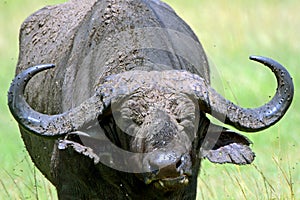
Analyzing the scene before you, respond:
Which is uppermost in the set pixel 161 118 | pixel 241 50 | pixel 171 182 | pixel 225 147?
pixel 161 118

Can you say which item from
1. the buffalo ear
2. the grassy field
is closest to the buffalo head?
the buffalo ear

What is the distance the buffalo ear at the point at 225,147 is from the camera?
254 inches

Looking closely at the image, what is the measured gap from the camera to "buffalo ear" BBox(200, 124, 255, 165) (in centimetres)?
645

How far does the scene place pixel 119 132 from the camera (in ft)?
20.9

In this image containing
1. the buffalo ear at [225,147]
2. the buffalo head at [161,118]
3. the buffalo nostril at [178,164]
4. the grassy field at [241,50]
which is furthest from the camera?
the grassy field at [241,50]

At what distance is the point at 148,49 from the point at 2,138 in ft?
24.9

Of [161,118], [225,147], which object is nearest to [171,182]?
[161,118]

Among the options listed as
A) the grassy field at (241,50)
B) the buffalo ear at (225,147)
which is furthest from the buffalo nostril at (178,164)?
the grassy field at (241,50)

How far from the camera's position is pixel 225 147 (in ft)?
21.3

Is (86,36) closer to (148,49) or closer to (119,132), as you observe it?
(148,49)

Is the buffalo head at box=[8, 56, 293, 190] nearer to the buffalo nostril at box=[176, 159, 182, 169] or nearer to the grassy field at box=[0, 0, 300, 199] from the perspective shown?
the buffalo nostril at box=[176, 159, 182, 169]

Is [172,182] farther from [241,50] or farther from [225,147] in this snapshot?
[241,50]

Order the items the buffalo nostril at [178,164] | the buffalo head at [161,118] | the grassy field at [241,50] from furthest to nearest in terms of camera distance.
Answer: the grassy field at [241,50]
the buffalo head at [161,118]
the buffalo nostril at [178,164]

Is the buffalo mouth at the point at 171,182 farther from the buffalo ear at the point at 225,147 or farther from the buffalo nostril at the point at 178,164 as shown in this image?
the buffalo ear at the point at 225,147
